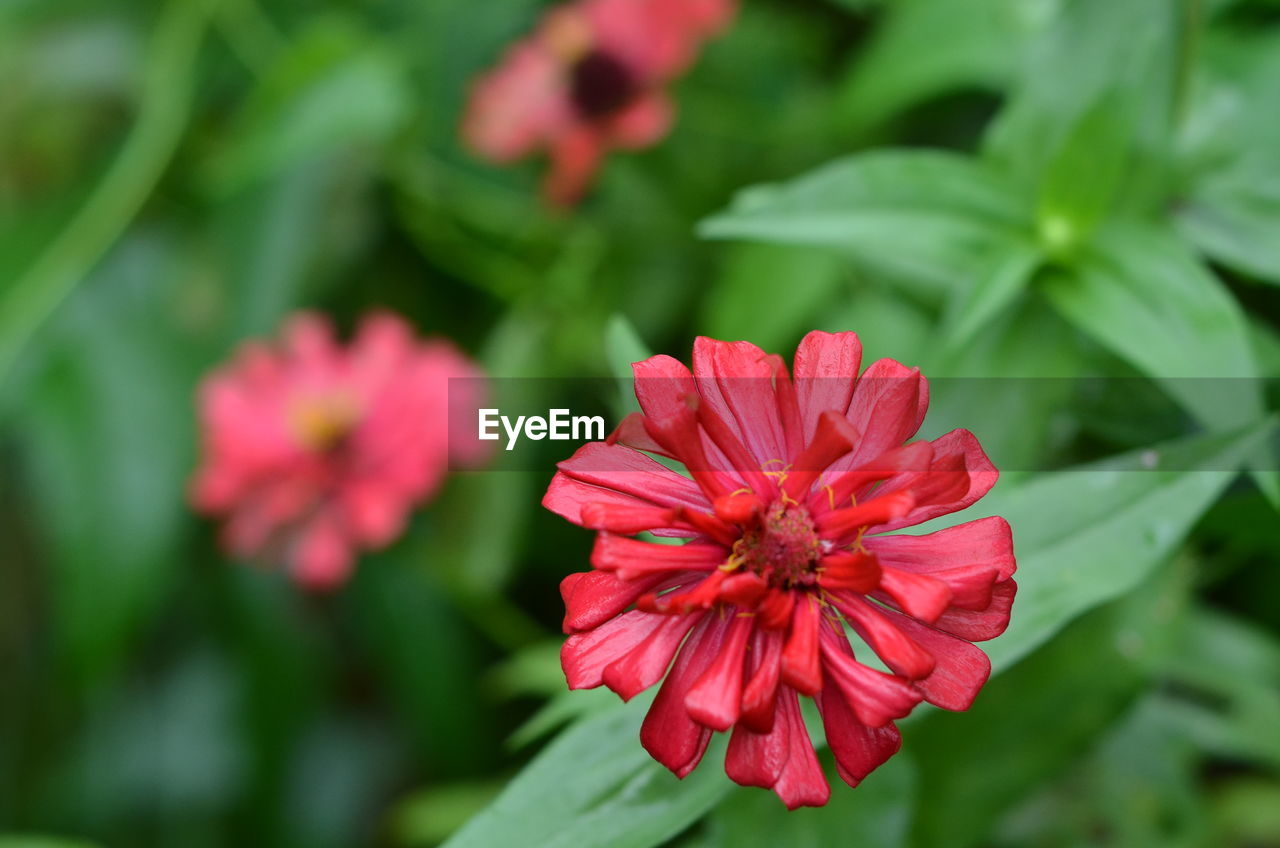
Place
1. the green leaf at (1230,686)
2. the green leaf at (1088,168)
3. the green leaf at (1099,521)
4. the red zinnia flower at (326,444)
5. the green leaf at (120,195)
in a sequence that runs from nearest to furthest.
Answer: the green leaf at (1099,521), the green leaf at (1088,168), the green leaf at (1230,686), the red zinnia flower at (326,444), the green leaf at (120,195)

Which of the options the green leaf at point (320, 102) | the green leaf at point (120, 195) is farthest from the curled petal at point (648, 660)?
the green leaf at point (120, 195)

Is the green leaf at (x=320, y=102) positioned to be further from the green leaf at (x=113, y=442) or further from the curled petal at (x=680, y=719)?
the curled petal at (x=680, y=719)

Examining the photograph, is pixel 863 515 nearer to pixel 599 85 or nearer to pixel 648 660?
pixel 648 660

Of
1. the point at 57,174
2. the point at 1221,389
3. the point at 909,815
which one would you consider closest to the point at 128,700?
the point at 57,174

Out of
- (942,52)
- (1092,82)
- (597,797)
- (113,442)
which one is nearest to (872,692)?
(597,797)

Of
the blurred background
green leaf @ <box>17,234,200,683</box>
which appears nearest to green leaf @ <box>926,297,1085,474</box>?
the blurred background
